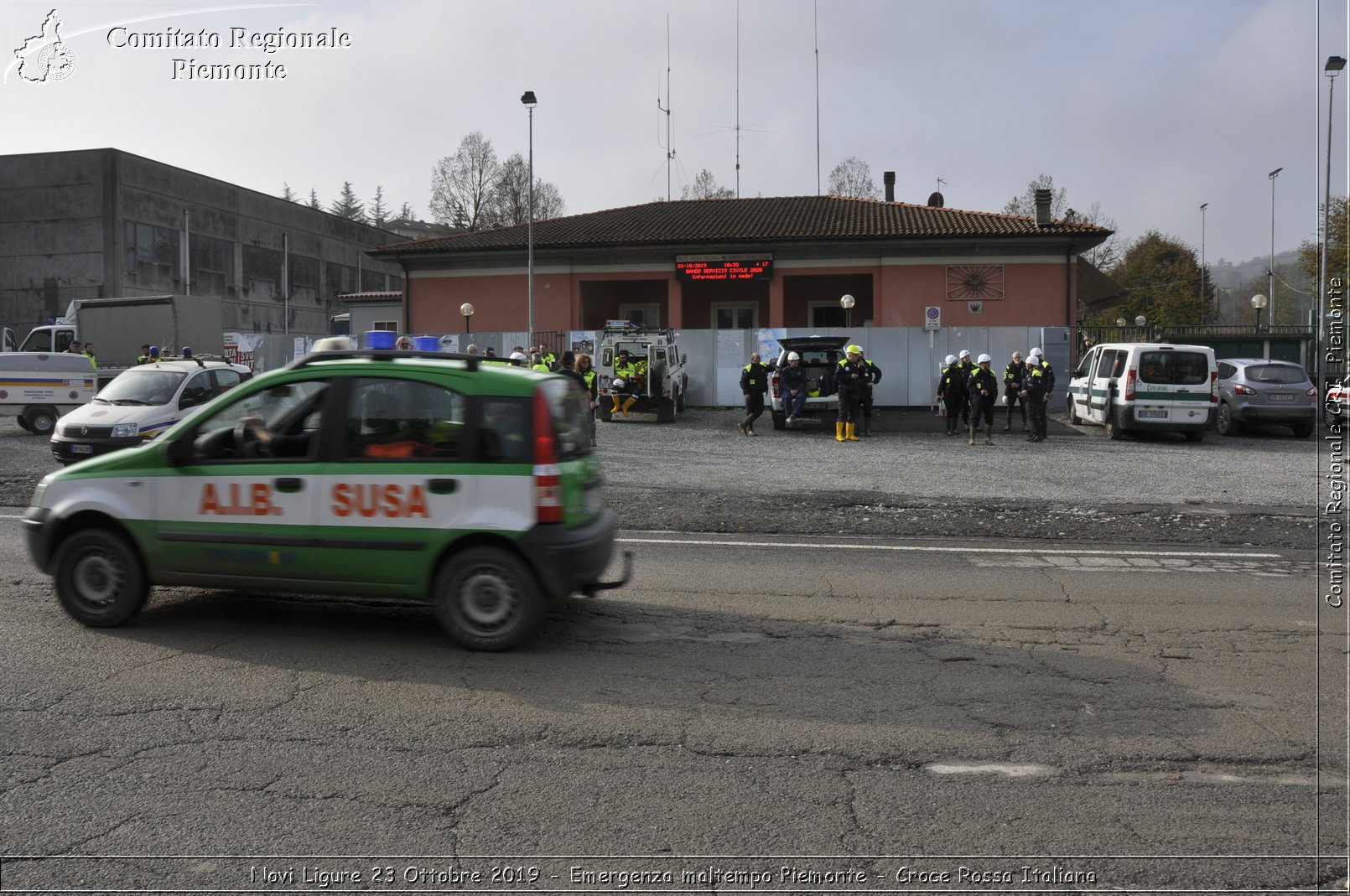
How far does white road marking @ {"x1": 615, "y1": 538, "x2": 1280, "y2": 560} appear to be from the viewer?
32.7 ft

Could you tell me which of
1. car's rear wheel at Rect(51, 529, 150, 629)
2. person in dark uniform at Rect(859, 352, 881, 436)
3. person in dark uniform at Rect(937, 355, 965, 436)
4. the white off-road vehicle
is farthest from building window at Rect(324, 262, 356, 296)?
car's rear wheel at Rect(51, 529, 150, 629)

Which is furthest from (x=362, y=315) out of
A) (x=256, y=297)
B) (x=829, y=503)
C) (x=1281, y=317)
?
(x=1281, y=317)

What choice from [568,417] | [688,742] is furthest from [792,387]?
[688,742]

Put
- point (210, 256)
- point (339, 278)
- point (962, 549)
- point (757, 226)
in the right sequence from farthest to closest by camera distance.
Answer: point (339, 278)
point (210, 256)
point (757, 226)
point (962, 549)

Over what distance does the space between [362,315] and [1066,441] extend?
2639 centimetres

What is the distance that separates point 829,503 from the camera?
42.4ft

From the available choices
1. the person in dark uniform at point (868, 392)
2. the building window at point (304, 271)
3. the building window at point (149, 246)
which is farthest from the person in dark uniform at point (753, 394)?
the building window at point (304, 271)

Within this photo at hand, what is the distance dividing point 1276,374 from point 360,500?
2118 centimetres

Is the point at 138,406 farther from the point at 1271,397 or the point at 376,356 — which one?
the point at 1271,397

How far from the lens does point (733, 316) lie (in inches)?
1435

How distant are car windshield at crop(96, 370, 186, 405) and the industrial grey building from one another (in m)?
32.8

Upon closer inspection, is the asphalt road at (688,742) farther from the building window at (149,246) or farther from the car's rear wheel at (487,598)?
the building window at (149,246)

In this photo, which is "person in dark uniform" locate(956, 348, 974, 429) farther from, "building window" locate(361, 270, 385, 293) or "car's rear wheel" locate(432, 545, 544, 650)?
"building window" locate(361, 270, 385, 293)

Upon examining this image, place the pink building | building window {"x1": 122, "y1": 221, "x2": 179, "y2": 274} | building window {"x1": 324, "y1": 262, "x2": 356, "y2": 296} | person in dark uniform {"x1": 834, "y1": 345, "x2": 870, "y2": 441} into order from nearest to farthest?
person in dark uniform {"x1": 834, "y1": 345, "x2": 870, "y2": 441}
the pink building
building window {"x1": 122, "y1": 221, "x2": 179, "y2": 274}
building window {"x1": 324, "y1": 262, "x2": 356, "y2": 296}
